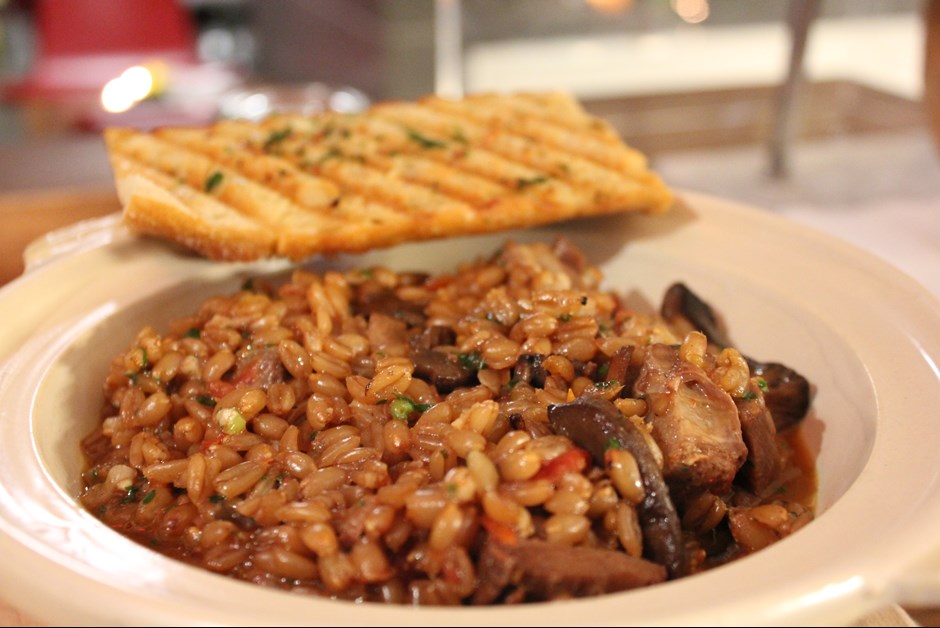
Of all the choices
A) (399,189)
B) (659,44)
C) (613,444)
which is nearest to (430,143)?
(399,189)

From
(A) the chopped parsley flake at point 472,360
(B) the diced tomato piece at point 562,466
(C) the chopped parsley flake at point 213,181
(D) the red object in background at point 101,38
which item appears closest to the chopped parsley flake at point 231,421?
(A) the chopped parsley flake at point 472,360

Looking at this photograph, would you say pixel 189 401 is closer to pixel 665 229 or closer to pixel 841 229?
pixel 665 229

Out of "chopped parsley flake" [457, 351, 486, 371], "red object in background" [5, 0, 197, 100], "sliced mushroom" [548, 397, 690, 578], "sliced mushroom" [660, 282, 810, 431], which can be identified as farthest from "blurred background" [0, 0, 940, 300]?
"sliced mushroom" [548, 397, 690, 578]

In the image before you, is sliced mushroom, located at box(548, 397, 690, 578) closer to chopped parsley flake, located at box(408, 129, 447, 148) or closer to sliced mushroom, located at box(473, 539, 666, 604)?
sliced mushroom, located at box(473, 539, 666, 604)

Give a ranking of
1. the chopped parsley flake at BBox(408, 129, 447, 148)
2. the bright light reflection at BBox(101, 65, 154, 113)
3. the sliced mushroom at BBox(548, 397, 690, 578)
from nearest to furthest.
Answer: the sliced mushroom at BBox(548, 397, 690, 578) → the chopped parsley flake at BBox(408, 129, 447, 148) → the bright light reflection at BBox(101, 65, 154, 113)

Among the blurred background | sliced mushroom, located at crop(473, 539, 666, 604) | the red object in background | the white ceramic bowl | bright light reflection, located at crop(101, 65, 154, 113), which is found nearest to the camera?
the white ceramic bowl

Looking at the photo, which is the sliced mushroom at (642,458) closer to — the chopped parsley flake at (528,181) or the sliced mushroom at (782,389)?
the sliced mushroom at (782,389)
